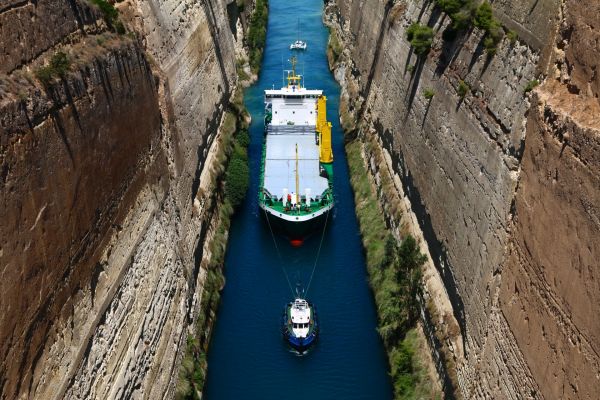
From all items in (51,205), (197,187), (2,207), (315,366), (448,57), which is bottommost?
(315,366)

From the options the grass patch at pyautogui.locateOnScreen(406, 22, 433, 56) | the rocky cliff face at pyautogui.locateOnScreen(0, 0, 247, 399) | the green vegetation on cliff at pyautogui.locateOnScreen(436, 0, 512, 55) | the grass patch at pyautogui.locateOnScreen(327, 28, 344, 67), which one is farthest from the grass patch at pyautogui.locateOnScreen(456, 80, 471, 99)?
the grass patch at pyautogui.locateOnScreen(327, 28, 344, 67)

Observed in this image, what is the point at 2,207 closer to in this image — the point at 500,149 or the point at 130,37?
the point at 130,37

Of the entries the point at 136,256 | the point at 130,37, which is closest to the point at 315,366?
the point at 136,256

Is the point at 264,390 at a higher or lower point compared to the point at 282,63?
higher

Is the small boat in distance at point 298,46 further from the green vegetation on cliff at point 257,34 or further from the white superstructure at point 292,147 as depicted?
the white superstructure at point 292,147

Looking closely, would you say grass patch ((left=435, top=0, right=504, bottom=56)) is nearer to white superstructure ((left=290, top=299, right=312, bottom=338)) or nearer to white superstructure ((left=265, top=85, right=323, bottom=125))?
white superstructure ((left=290, top=299, right=312, bottom=338))

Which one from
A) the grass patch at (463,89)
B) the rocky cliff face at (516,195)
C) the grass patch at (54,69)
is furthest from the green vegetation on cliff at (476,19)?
the grass patch at (54,69)
